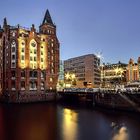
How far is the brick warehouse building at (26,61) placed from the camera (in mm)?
108375

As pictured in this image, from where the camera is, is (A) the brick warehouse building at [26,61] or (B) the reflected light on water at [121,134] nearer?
(B) the reflected light on water at [121,134]

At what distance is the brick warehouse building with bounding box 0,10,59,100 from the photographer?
108 m

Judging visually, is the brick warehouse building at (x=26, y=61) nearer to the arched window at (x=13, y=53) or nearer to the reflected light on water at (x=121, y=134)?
the arched window at (x=13, y=53)

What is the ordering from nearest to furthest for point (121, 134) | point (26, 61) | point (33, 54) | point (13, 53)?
point (121, 134) < point (13, 53) < point (26, 61) < point (33, 54)

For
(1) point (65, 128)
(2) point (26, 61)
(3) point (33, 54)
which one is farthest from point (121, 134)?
(3) point (33, 54)

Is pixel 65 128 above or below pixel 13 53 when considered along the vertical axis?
below

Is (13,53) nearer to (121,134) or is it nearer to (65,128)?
(65,128)

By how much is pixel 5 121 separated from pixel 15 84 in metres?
51.0

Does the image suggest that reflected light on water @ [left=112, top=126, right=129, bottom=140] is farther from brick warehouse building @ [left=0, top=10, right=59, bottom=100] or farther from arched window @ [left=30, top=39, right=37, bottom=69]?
arched window @ [left=30, top=39, right=37, bottom=69]

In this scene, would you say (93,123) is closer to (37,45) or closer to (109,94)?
(109,94)

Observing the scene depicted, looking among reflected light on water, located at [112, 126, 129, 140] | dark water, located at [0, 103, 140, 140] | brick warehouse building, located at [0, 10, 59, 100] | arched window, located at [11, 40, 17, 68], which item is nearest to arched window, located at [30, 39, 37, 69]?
brick warehouse building, located at [0, 10, 59, 100]

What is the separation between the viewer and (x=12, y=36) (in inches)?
4304

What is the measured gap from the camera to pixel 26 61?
4395 inches

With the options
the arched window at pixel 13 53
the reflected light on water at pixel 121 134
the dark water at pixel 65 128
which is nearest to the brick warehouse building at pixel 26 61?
the arched window at pixel 13 53
